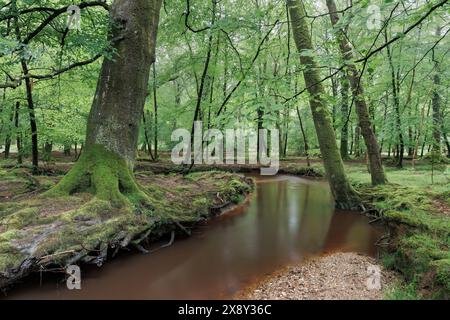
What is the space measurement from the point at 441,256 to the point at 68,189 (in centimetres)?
576

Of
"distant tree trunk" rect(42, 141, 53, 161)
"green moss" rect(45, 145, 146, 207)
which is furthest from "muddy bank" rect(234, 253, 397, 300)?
"distant tree trunk" rect(42, 141, 53, 161)

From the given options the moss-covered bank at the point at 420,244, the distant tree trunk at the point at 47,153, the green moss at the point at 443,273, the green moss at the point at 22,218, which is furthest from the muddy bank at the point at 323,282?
the distant tree trunk at the point at 47,153

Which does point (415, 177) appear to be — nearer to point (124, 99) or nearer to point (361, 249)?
point (361, 249)

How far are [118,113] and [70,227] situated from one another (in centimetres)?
225

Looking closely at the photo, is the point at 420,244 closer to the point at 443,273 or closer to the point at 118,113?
the point at 443,273

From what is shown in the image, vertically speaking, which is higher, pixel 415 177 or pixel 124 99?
pixel 124 99

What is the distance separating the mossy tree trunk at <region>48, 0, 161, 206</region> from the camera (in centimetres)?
525

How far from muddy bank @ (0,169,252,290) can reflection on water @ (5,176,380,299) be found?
12.1 inches

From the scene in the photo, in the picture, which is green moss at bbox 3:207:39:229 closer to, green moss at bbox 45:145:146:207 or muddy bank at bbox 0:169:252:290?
muddy bank at bbox 0:169:252:290

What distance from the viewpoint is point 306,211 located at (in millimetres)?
8703

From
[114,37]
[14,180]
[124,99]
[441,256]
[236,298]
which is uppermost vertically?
[114,37]

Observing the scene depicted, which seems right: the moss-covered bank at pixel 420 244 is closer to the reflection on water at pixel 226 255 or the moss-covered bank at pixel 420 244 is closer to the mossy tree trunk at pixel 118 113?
the reflection on water at pixel 226 255

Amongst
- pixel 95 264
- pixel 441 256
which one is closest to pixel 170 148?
pixel 95 264

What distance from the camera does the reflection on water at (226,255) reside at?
A: 383 cm
